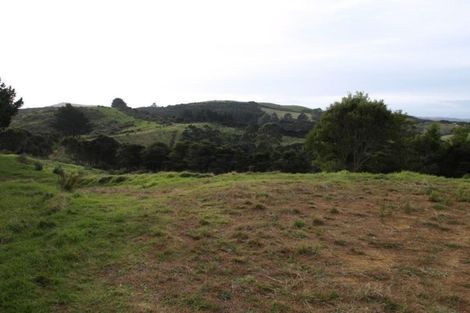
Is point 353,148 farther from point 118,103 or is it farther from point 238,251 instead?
point 118,103

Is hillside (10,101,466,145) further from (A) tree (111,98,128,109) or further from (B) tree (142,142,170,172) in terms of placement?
(A) tree (111,98,128,109)

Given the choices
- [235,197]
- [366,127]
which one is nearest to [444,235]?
[235,197]

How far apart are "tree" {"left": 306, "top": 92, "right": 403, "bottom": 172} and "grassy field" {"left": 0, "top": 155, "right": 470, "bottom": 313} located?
50.6ft

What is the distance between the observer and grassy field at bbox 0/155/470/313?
18.7ft

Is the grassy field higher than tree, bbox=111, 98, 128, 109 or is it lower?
lower

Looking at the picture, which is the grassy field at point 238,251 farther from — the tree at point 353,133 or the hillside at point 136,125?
the hillside at point 136,125

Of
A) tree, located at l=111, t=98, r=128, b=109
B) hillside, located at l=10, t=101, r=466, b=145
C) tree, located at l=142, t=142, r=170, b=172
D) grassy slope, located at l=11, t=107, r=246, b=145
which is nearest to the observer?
tree, located at l=142, t=142, r=170, b=172

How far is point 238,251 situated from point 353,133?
883 inches

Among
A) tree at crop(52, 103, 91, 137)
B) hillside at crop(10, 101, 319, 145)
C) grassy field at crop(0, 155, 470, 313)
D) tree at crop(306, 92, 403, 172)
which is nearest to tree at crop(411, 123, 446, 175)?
tree at crop(306, 92, 403, 172)

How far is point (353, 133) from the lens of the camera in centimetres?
2842

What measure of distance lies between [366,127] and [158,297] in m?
24.5

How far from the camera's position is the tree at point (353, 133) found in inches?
1099

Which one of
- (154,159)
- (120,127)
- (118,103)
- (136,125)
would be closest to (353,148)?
(154,159)

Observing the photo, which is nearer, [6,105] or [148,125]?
[6,105]
